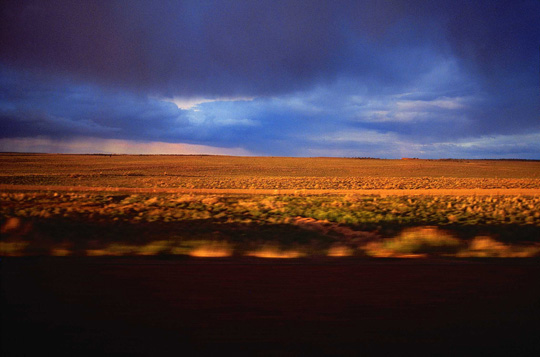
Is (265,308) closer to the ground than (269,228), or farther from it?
farther from it

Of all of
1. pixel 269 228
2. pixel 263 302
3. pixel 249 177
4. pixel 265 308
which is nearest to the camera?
pixel 265 308

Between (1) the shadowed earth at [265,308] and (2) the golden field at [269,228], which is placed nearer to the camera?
(1) the shadowed earth at [265,308]

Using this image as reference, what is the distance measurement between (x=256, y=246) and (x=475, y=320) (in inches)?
195

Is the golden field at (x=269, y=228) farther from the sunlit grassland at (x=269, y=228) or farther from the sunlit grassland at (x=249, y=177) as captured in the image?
the sunlit grassland at (x=249, y=177)

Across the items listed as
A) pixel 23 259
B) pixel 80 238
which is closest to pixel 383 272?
pixel 23 259

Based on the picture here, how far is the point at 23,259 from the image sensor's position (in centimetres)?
539

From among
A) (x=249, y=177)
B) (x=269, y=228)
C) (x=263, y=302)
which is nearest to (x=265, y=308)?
(x=263, y=302)

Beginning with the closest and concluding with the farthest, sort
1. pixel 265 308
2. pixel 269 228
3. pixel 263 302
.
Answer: pixel 265 308
pixel 263 302
pixel 269 228

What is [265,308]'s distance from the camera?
12.8 ft

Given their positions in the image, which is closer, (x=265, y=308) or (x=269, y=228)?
(x=265, y=308)

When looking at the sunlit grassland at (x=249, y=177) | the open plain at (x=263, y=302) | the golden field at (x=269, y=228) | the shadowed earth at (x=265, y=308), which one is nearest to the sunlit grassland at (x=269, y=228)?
the golden field at (x=269, y=228)

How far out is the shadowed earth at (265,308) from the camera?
3.26 meters

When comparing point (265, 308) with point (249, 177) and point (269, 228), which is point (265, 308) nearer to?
point (269, 228)

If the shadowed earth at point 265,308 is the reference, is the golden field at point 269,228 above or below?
below
